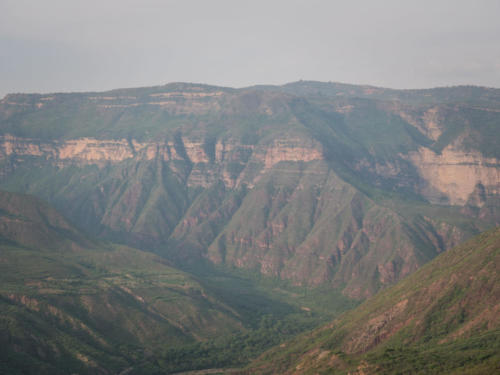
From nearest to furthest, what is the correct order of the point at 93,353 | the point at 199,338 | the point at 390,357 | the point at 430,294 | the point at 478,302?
the point at 390,357
the point at 478,302
the point at 430,294
the point at 93,353
the point at 199,338

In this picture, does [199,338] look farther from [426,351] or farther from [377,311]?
[426,351]

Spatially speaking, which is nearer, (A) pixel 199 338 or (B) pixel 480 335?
(B) pixel 480 335

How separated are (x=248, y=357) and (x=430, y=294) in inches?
2228

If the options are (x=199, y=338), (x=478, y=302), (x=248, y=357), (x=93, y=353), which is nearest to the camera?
(x=478, y=302)

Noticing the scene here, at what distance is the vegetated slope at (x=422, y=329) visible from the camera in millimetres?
119750

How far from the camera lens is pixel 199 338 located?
639ft

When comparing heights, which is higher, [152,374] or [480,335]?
[480,335]

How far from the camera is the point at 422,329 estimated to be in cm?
14525

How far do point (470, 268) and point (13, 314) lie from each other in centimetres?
11574

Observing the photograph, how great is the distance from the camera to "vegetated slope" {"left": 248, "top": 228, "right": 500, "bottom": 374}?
393ft

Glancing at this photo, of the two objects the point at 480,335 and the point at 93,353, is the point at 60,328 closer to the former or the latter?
the point at 93,353

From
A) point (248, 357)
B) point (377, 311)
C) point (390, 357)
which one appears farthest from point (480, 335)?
point (248, 357)

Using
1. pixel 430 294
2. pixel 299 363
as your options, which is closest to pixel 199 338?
pixel 299 363

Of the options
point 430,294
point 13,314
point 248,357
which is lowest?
point 248,357
